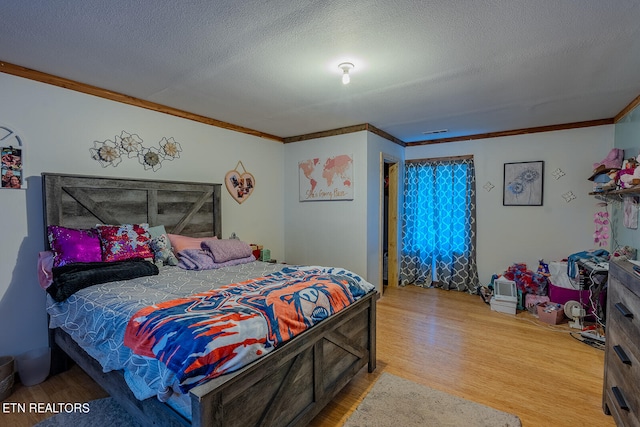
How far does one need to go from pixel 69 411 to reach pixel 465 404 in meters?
2.64

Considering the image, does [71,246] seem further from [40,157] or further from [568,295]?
[568,295]

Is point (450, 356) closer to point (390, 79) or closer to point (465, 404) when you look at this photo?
→ point (465, 404)

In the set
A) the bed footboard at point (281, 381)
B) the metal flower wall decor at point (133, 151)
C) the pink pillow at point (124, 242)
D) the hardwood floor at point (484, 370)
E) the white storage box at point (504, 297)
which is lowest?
the hardwood floor at point (484, 370)

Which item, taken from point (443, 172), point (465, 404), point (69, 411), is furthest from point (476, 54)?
point (69, 411)

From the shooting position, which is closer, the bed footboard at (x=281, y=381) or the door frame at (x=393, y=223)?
the bed footboard at (x=281, y=381)

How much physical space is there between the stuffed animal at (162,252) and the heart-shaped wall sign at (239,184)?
4.24 ft

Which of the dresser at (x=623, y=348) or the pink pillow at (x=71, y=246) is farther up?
the pink pillow at (x=71, y=246)

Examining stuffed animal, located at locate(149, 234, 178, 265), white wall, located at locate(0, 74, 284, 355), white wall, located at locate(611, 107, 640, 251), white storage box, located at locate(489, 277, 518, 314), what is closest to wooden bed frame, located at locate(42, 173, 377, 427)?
white wall, located at locate(0, 74, 284, 355)

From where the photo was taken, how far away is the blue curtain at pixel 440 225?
4.63 metres

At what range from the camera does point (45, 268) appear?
223cm

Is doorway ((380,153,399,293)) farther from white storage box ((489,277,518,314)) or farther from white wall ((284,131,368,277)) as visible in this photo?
white storage box ((489,277,518,314))

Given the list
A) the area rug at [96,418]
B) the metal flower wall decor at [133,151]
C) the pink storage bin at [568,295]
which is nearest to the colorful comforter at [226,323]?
the area rug at [96,418]

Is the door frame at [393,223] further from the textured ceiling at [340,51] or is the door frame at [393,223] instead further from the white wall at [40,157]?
the white wall at [40,157]

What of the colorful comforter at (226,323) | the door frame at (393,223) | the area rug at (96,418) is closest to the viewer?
the colorful comforter at (226,323)
